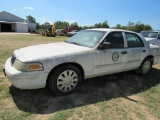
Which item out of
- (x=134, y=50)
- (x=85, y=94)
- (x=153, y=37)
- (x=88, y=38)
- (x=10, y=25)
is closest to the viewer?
(x=85, y=94)

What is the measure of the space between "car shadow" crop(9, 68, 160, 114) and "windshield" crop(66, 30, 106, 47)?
1133 mm

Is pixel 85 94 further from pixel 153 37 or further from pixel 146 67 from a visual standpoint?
pixel 153 37

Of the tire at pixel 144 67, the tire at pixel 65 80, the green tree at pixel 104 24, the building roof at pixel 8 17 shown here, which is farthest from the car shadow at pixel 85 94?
the green tree at pixel 104 24

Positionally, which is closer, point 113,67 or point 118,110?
point 118,110

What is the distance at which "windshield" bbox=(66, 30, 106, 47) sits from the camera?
4.40 metres

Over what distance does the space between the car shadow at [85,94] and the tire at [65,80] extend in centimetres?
14

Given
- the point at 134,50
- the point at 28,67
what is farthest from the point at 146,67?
the point at 28,67

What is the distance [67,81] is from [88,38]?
1418mm

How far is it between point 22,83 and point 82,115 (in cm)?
132

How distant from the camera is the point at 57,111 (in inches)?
129

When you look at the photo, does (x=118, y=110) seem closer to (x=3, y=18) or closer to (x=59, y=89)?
(x=59, y=89)

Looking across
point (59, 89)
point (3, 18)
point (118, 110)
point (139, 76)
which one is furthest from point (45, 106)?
point (3, 18)

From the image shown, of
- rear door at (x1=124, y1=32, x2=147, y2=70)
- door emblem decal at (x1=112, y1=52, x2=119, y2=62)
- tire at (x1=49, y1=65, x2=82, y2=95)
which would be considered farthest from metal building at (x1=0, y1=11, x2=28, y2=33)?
tire at (x1=49, y1=65, x2=82, y2=95)

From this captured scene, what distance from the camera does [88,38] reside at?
464 cm
